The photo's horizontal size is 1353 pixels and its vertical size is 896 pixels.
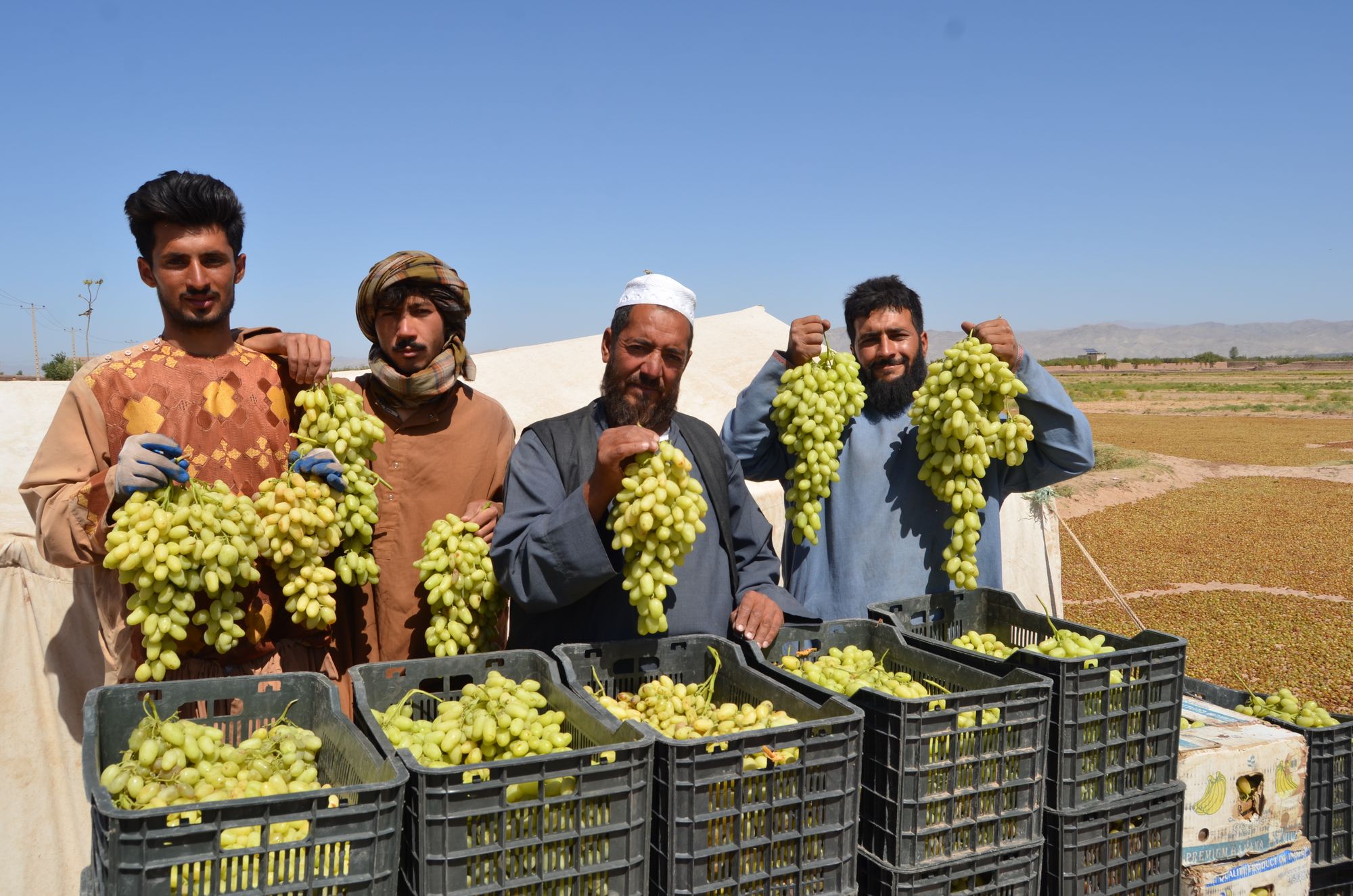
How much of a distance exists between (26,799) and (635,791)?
4043mm

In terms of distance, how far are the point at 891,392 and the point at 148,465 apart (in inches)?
132

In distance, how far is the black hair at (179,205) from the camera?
3.49 m

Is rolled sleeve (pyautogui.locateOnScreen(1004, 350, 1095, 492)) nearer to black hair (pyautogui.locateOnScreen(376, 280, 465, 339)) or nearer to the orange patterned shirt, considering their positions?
black hair (pyautogui.locateOnScreen(376, 280, 465, 339))

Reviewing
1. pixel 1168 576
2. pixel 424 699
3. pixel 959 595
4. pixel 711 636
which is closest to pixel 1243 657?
pixel 1168 576

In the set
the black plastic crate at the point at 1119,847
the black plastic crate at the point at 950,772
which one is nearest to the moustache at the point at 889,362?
the black plastic crate at the point at 950,772

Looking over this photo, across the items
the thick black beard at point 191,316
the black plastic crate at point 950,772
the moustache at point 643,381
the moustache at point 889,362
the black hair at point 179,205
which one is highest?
the black hair at point 179,205

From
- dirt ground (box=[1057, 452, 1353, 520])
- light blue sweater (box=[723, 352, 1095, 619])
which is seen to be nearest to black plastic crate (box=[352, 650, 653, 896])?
light blue sweater (box=[723, 352, 1095, 619])

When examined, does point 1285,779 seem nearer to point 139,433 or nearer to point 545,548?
point 545,548

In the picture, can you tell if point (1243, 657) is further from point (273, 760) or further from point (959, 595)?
point (273, 760)

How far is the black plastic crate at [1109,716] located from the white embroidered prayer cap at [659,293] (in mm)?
1696

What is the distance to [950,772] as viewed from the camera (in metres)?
2.84

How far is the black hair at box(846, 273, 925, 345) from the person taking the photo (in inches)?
187

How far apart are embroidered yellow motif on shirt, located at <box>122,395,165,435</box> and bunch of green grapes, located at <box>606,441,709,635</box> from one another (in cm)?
186

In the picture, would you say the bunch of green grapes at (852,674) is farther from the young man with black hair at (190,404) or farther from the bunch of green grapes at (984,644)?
the young man with black hair at (190,404)
